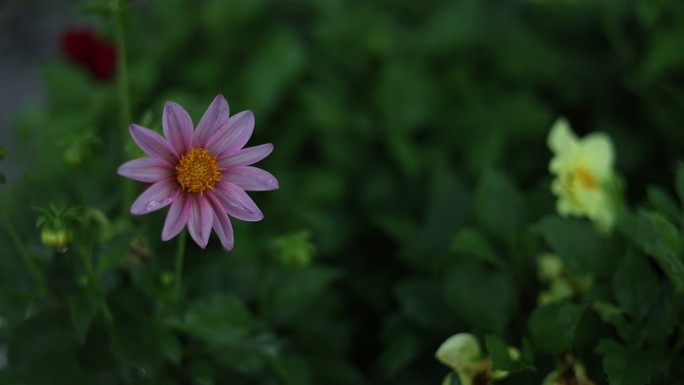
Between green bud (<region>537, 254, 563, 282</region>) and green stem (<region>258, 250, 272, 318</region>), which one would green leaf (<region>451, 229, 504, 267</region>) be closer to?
green bud (<region>537, 254, 563, 282</region>)

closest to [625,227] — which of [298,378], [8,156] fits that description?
[298,378]

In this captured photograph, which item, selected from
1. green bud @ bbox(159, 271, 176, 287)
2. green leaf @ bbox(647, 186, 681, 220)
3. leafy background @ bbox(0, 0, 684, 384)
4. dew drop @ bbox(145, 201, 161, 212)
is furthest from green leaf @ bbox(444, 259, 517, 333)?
dew drop @ bbox(145, 201, 161, 212)

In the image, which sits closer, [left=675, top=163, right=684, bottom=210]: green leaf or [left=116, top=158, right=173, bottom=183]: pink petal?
[left=116, top=158, right=173, bottom=183]: pink petal

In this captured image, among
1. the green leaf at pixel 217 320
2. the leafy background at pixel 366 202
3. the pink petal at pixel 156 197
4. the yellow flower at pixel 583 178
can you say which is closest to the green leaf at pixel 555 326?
the leafy background at pixel 366 202

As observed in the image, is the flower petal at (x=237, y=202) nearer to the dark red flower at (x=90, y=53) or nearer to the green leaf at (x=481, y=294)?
the green leaf at (x=481, y=294)

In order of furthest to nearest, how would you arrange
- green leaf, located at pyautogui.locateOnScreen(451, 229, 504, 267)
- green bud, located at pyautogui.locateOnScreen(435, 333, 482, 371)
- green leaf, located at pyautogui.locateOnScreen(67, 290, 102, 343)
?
green leaf, located at pyautogui.locateOnScreen(451, 229, 504, 267) → green bud, located at pyautogui.locateOnScreen(435, 333, 482, 371) → green leaf, located at pyautogui.locateOnScreen(67, 290, 102, 343)

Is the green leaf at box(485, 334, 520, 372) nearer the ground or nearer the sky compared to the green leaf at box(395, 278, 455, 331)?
nearer the ground

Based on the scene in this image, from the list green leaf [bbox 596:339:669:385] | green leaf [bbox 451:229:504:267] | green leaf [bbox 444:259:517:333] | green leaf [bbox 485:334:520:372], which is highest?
green leaf [bbox 451:229:504:267]
